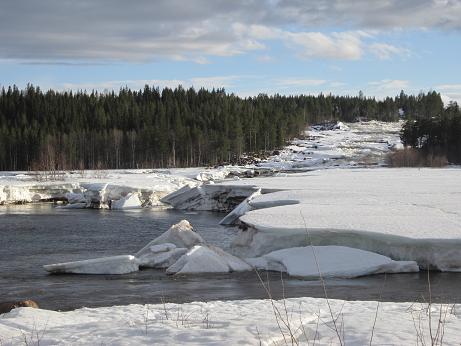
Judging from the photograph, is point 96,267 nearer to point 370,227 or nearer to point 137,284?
point 137,284

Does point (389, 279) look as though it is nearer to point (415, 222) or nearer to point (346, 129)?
point (415, 222)

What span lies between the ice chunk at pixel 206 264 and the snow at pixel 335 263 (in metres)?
0.89

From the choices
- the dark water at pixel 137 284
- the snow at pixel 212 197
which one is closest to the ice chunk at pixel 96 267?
the dark water at pixel 137 284

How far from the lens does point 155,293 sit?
15.4m

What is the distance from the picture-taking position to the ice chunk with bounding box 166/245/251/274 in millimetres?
18391

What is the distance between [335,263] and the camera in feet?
58.0

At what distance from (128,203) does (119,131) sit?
5960 centimetres

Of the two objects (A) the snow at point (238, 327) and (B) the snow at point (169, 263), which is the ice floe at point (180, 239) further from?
(A) the snow at point (238, 327)

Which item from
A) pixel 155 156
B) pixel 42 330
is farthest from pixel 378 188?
pixel 155 156

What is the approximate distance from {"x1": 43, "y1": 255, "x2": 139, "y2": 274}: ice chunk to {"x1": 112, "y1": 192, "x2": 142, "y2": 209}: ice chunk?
26753 mm

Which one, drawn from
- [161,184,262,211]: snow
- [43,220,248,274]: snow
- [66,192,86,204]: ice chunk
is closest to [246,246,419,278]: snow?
[43,220,248,274]: snow

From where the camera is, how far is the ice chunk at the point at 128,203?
149ft

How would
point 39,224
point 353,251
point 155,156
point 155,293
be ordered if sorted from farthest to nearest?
point 155,156 < point 39,224 < point 353,251 < point 155,293

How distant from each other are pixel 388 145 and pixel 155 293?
11547cm
